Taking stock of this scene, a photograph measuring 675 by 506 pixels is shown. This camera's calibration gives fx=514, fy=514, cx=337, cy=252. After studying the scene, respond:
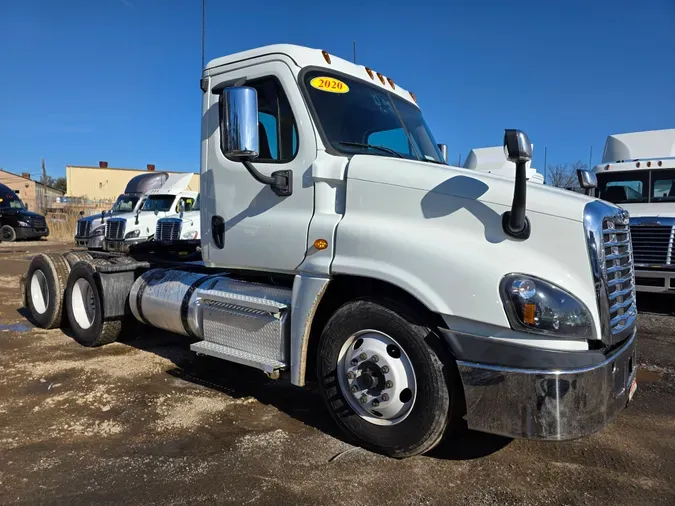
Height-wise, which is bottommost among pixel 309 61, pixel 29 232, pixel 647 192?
pixel 29 232

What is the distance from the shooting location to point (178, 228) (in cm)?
1400

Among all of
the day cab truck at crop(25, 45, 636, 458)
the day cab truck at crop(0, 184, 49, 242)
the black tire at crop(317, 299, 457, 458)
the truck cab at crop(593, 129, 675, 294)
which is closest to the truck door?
the day cab truck at crop(25, 45, 636, 458)

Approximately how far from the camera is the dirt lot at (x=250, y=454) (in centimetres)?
301

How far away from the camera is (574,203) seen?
289cm

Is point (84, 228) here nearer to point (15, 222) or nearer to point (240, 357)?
point (15, 222)

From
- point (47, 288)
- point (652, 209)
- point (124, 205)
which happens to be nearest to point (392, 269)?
point (47, 288)

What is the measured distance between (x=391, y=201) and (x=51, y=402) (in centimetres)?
345

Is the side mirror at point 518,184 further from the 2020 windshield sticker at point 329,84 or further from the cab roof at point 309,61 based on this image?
the cab roof at point 309,61

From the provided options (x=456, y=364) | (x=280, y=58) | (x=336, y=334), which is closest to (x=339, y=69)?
(x=280, y=58)

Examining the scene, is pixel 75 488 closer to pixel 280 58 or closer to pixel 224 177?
pixel 224 177

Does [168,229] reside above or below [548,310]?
above

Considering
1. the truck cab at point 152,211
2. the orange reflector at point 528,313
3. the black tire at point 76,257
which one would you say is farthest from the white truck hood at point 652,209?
the truck cab at point 152,211

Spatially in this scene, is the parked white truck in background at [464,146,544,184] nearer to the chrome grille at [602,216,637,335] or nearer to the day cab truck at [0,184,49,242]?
the chrome grille at [602,216,637,335]

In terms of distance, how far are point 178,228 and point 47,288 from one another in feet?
23.6
